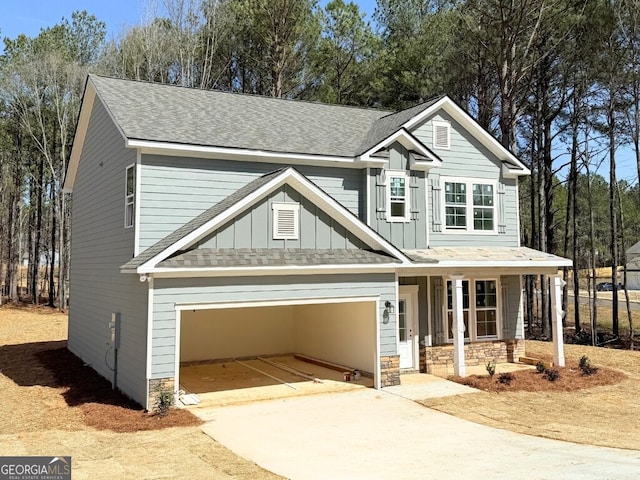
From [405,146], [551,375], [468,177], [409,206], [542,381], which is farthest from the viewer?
[468,177]

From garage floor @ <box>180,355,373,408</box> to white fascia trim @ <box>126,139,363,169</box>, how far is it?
19.1ft

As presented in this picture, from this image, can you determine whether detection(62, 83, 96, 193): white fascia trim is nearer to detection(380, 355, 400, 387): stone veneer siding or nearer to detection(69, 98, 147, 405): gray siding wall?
detection(69, 98, 147, 405): gray siding wall

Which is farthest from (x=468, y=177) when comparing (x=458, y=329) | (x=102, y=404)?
(x=102, y=404)

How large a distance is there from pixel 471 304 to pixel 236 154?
8.31m

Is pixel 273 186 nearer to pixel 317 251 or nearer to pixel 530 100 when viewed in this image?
pixel 317 251

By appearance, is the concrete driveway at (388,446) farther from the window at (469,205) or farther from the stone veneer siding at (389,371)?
the window at (469,205)

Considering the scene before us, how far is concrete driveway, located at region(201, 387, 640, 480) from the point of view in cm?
715

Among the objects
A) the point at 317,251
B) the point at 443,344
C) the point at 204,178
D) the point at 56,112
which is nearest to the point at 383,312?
the point at 317,251

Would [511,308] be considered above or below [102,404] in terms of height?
above

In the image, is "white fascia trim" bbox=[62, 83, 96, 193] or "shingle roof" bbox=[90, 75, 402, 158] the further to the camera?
"white fascia trim" bbox=[62, 83, 96, 193]

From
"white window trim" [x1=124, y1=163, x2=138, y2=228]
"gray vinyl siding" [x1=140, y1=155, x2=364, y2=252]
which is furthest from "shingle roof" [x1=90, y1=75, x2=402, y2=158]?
"white window trim" [x1=124, y1=163, x2=138, y2=228]

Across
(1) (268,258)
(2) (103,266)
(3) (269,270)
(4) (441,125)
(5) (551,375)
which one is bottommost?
(5) (551,375)

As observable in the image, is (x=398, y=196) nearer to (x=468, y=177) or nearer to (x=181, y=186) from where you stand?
(x=468, y=177)

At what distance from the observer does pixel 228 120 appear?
1523 centimetres
